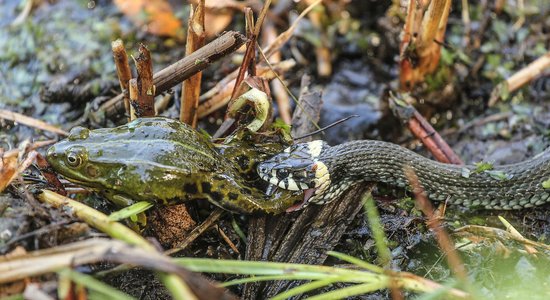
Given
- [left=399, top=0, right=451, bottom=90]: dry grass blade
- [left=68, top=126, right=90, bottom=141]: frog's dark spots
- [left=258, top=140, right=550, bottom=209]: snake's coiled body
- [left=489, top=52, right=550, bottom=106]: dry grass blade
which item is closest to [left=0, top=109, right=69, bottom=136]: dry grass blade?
[left=68, top=126, right=90, bottom=141]: frog's dark spots

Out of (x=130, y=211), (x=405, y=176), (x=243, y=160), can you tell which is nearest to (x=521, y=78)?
(x=405, y=176)

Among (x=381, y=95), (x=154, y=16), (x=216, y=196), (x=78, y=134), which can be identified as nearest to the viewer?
(x=78, y=134)

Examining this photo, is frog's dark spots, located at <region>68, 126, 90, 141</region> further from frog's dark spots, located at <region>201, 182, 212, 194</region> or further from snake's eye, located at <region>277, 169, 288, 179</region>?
snake's eye, located at <region>277, 169, 288, 179</region>

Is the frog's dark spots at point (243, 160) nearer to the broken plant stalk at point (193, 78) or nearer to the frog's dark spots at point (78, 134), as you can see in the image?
the broken plant stalk at point (193, 78)

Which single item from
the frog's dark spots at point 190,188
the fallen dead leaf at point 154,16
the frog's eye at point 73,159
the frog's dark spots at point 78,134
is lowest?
the frog's dark spots at point 190,188

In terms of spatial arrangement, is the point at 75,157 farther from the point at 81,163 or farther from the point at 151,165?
the point at 151,165

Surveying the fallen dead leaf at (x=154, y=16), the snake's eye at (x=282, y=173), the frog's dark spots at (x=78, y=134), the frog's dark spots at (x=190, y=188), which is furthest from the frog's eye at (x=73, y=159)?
the fallen dead leaf at (x=154, y=16)

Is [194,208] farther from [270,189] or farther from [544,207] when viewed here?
[544,207]
